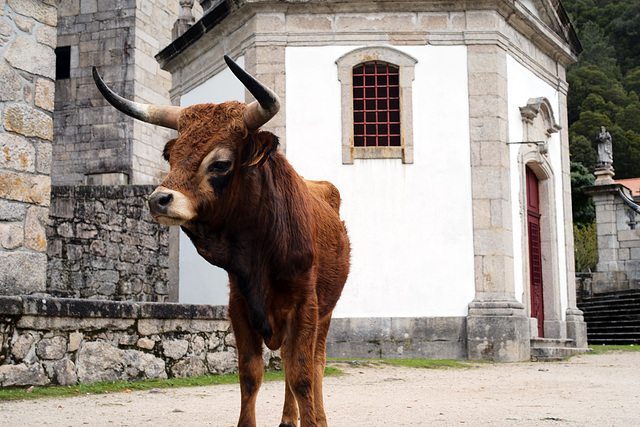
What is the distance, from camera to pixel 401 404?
242 inches

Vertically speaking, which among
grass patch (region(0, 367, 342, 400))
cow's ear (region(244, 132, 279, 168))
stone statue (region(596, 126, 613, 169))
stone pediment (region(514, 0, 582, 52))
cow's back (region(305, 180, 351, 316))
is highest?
stone pediment (region(514, 0, 582, 52))

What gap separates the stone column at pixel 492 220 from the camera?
11.7m

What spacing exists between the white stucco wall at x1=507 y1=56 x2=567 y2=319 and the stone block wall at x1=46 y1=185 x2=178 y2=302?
624 cm

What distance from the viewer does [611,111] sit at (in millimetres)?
45438

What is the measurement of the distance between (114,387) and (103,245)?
578cm

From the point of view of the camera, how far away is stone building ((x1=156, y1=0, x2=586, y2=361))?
1180 cm

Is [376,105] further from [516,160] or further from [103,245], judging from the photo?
[103,245]

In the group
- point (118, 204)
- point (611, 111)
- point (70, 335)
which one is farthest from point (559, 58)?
point (611, 111)

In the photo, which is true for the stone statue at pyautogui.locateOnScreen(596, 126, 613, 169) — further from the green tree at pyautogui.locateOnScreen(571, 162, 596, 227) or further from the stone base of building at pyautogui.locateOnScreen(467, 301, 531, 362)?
the green tree at pyautogui.locateOnScreen(571, 162, 596, 227)

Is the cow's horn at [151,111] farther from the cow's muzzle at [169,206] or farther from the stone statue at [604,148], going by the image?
the stone statue at [604,148]

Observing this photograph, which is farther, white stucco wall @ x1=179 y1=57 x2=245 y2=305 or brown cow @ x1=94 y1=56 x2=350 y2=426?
white stucco wall @ x1=179 y1=57 x2=245 y2=305

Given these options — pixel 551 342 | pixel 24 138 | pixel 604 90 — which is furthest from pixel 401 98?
pixel 604 90

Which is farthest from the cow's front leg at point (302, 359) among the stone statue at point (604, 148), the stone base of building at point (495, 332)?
the stone statue at point (604, 148)

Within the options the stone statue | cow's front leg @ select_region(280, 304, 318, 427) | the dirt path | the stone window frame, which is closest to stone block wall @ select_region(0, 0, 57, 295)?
the dirt path
